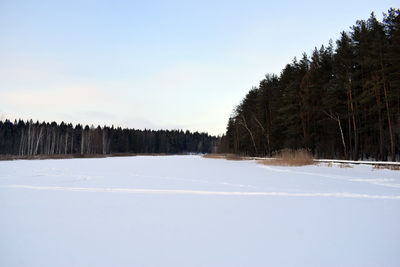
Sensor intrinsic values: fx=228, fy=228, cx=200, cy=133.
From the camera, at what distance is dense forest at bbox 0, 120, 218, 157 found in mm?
69887

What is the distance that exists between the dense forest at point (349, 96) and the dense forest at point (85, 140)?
55176mm

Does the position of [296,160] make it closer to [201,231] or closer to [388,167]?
[388,167]

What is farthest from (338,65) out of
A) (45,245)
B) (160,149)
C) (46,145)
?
(160,149)

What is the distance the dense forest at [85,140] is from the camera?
69.9 meters

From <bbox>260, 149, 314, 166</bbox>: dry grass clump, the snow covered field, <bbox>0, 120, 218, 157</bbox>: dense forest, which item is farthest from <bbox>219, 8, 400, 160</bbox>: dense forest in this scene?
<bbox>0, 120, 218, 157</bbox>: dense forest

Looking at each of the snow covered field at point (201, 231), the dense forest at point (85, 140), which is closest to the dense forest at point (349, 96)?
the snow covered field at point (201, 231)

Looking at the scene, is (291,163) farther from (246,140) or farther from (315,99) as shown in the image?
(246,140)

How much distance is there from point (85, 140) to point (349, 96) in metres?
80.2

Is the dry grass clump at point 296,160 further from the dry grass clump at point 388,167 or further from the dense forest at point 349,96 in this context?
the dry grass clump at point 388,167

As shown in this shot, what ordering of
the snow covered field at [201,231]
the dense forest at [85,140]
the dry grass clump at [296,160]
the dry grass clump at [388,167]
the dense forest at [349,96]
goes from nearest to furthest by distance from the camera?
the snow covered field at [201,231] → the dry grass clump at [388,167] → the dense forest at [349,96] → the dry grass clump at [296,160] → the dense forest at [85,140]

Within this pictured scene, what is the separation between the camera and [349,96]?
22531 millimetres

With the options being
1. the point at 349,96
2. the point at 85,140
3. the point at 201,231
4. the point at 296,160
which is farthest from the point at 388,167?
the point at 85,140

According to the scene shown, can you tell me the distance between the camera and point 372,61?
1875cm

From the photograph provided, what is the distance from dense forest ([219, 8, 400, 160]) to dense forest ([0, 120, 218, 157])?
181 feet
